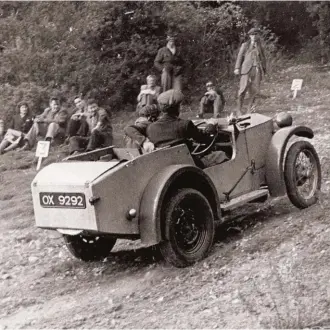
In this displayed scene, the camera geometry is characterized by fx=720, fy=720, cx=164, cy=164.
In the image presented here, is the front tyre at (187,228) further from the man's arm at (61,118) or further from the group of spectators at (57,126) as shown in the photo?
the man's arm at (61,118)

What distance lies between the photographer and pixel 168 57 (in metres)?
17.7

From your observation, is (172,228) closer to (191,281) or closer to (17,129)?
(191,281)

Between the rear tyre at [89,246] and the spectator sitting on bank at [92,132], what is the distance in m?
4.49

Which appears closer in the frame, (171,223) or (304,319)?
(304,319)

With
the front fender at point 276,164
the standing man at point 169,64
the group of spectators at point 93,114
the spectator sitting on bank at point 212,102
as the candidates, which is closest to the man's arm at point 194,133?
the front fender at point 276,164

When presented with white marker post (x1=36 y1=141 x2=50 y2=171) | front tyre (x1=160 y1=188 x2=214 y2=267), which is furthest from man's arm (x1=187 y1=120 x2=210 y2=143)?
white marker post (x1=36 y1=141 x2=50 y2=171)

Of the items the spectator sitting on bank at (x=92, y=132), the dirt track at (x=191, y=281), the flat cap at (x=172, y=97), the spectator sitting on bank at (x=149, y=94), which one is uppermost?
the flat cap at (x=172, y=97)

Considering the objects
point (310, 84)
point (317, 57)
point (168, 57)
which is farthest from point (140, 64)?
point (317, 57)

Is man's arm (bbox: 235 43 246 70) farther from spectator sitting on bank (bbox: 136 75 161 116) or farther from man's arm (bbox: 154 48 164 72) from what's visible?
man's arm (bbox: 154 48 164 72)

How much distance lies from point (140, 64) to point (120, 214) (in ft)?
44.8

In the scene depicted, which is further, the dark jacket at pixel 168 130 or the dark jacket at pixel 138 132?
the dark jacket at pixel 138 132

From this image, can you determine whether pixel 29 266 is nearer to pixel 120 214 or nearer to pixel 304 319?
pixel 120 214

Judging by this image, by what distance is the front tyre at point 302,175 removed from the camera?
7902 mm

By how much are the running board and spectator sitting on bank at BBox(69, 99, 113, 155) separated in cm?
484
